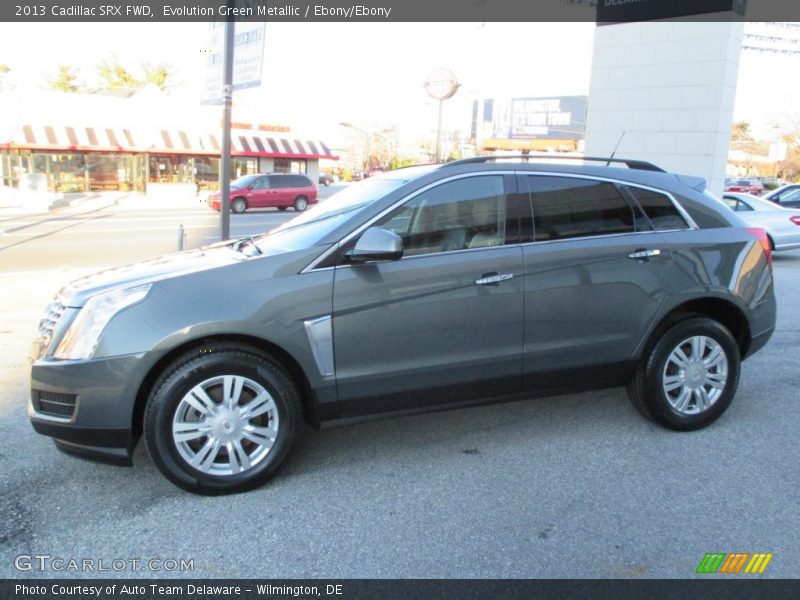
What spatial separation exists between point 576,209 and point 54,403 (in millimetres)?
3118

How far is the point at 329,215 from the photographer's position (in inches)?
156

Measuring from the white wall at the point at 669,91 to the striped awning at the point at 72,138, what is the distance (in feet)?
94.7

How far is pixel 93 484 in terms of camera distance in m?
3.46

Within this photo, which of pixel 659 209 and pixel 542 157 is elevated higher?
pixel 542 157

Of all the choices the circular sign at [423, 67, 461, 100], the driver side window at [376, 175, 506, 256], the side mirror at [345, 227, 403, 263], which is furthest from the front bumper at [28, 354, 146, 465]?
the circular sign at [423, 67, 461, 100]

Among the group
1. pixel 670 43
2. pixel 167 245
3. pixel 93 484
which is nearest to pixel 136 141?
pixel 167 245

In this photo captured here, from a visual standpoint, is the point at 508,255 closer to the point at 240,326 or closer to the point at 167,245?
the point at 240,326

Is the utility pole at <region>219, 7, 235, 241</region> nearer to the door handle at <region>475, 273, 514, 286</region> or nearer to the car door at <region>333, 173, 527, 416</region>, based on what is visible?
the car door at <region>333, 173, 527, 416</region>

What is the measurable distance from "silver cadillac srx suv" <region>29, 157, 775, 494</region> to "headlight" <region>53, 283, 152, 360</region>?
0.01 m

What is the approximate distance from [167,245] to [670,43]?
12216mm

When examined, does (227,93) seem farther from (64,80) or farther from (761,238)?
(64,80)

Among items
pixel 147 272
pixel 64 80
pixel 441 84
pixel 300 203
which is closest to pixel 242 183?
pixel 300 203

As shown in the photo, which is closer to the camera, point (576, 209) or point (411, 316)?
point (411, 316)

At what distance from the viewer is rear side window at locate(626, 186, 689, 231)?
4137 millimetres
